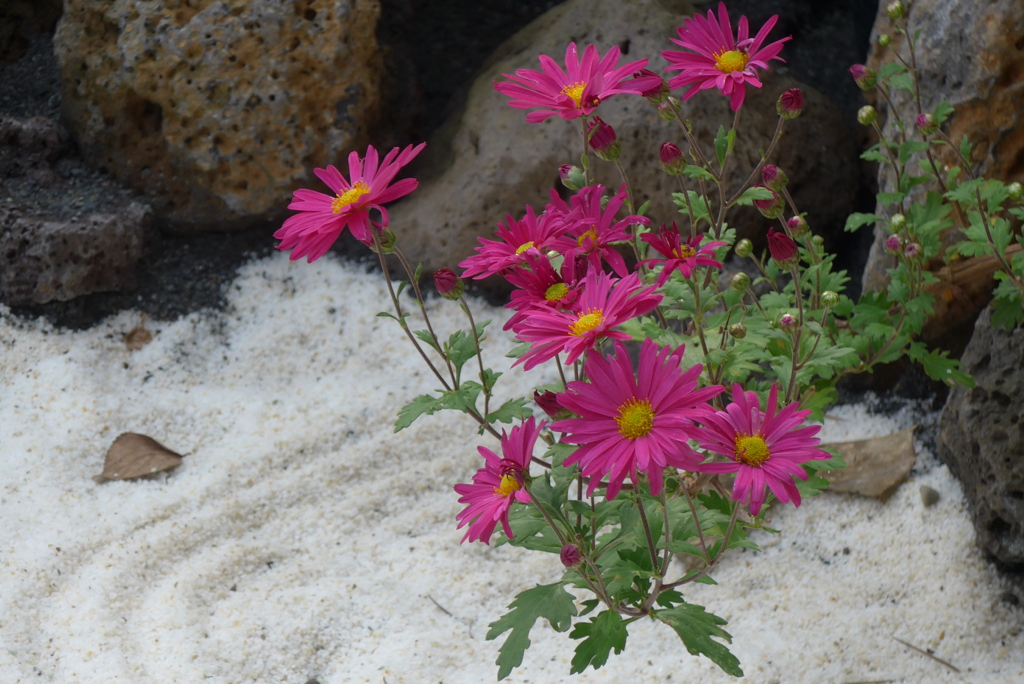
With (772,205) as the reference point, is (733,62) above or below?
above

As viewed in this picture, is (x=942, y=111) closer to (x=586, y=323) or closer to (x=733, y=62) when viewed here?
(x=733, y=62)

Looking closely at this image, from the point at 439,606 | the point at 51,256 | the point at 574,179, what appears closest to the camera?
the point at 574,179

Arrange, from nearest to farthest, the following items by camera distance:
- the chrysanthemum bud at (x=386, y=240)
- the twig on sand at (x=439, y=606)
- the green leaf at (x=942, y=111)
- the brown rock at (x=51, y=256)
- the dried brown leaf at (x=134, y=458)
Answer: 1. the chrysanthemum bud at (x=386, y=240)
2. the green leaf at (x=942, y=111)
3. the twig on sand at (x=439, y=606)
4. the dried brown leaf at (x=134, y=458)
5. the brown rock at (x=51, y=256)

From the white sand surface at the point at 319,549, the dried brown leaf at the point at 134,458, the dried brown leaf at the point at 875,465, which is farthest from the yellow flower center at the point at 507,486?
the dried brown leaf at the point at 134,458

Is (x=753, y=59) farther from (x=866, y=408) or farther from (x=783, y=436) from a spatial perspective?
(x=866, y=408)

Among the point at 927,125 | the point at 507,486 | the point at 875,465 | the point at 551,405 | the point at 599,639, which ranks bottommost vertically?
the point at 875,465

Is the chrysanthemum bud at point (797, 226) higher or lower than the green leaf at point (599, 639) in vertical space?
higher

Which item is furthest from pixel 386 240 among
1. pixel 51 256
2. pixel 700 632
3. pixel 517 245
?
pixel 51 256

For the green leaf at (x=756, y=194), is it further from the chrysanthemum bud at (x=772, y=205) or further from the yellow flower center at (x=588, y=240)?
the yellow flower center at (x=588, y=240)

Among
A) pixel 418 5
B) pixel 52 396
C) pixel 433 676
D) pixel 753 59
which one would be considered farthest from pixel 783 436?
pixel 418 5
